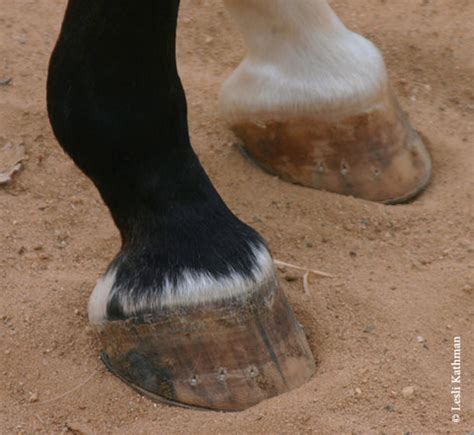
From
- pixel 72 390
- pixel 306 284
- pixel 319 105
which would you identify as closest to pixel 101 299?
pixel 72 390

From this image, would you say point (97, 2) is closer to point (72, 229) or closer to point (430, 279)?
point (72, 229)

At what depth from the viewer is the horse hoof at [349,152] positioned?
6.63 feet

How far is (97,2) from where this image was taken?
1378mm

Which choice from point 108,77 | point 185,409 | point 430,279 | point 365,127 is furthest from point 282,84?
point 185,409

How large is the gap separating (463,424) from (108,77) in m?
0.74

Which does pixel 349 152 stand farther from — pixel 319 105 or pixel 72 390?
pixel 72 390

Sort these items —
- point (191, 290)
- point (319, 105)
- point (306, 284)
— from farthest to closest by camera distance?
1. point (319, 105)
2. point (306, 284)
3. point (191, 290)

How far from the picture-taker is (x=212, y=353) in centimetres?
144

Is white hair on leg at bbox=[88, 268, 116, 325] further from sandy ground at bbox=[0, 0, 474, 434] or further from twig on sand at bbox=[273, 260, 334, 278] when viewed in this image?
twig on sand at bbox=[273, 260, 334, 278]

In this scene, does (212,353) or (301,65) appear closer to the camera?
(212,353)

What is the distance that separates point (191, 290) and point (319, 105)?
2.30 ft

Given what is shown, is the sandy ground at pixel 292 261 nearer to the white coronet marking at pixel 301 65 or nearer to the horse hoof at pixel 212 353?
the horse hoof at pixel 212 353

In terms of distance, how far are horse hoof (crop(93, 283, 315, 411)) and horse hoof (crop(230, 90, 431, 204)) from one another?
2.00 feet

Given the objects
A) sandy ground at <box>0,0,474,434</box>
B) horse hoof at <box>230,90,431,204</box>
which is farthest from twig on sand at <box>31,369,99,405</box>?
horse hoof at <box>230,90,431,204</box>
